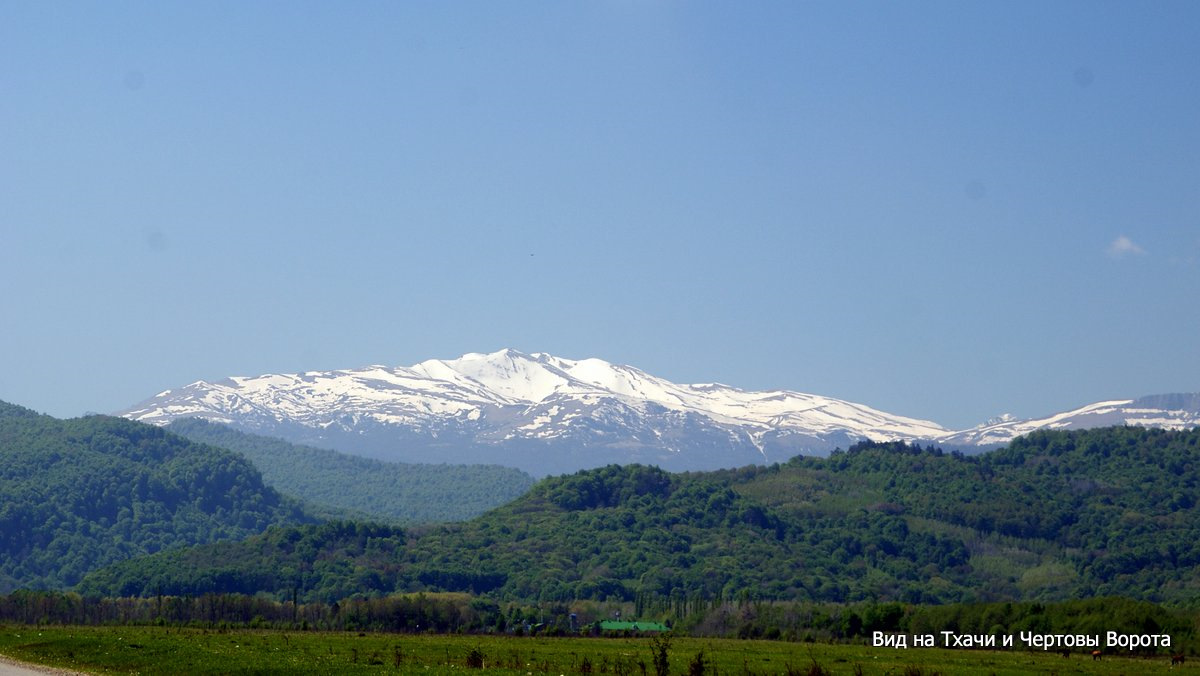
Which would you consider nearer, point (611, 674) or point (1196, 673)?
point (611, 674)

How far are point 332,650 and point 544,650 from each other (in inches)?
726

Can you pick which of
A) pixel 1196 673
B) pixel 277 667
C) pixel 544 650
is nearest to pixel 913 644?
pixel 544 650

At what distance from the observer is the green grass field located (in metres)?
77.0

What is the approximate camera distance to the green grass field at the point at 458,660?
253ft

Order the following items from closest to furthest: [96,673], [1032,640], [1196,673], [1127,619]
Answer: [96,673] < [1196,673] < [1032,640] < [1127,619]

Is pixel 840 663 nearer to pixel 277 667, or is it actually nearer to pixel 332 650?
pixel 332 650

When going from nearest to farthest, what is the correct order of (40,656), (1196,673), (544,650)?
(40,656) → (1196,673) → (544,650)

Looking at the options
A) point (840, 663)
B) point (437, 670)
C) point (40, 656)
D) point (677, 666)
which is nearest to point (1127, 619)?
point (840, 663)

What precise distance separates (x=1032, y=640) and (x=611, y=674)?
217 feet

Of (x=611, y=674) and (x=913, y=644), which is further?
(x=913, y=644)

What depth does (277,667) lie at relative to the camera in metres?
76.0

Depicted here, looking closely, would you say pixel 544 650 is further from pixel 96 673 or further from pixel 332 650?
pixel 96 673

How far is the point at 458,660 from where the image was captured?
91.4m

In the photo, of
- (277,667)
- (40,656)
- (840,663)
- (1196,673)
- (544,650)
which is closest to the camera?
(277,667)
